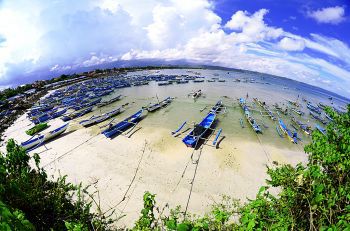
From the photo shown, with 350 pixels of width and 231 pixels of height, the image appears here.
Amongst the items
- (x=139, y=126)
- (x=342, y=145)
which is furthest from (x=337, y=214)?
(x=139, y=126)

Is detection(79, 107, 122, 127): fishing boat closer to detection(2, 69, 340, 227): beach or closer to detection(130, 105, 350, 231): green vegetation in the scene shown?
detection(2, 69, 340, 227): beach

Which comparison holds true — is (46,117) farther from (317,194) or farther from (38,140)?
(317,194)

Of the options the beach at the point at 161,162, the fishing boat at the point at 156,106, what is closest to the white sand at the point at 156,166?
the beach at the point at 161,162

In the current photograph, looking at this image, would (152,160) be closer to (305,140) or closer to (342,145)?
(342,145)

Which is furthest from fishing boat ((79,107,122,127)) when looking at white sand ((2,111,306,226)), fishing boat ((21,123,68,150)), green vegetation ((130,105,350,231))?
green vegetation ((130,105,350,231))

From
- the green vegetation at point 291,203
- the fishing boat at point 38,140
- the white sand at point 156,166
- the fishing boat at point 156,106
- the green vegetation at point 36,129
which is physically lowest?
the green vegetation at point 36,129

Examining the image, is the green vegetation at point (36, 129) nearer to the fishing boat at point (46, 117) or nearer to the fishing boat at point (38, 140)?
the fishing boat at point (38, 140)

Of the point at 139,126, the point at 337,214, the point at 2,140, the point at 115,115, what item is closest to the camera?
the point at 337,214

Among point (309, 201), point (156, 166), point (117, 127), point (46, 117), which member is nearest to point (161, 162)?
point (156, 166)
